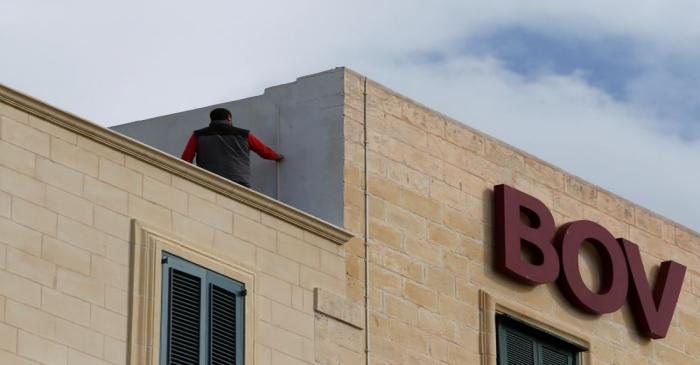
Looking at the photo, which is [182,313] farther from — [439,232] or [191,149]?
[439,232]

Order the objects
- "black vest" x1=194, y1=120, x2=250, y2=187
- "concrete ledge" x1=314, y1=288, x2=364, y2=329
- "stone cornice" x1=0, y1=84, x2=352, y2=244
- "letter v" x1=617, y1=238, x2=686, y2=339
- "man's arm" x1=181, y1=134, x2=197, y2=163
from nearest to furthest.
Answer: "stone cornice" x1=0, y1=84, x2=352, y2=244 → "concrete ledge" x1=314, y1=288, x2=364, y2=329 → "black vest" x1=194, y1=120, x2=250, y2=187 → "man's arm" x1=181, y1=134, x2=197, y2=163 → "letter v" x1=617, y1=238, x2=686, y2=339

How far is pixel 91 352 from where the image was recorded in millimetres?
24984

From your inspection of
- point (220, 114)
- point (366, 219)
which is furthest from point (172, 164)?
point (366, 219)

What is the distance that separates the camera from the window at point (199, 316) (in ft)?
84.9

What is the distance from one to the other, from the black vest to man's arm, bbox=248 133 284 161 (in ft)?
0.23

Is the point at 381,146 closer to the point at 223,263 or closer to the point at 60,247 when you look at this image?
the point at 223,263

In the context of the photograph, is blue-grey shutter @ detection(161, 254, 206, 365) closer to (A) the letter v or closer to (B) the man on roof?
(B) the man on roof

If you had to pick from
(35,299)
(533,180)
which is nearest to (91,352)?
(35,299)

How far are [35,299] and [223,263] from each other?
107 inches

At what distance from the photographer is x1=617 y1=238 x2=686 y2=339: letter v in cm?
3222

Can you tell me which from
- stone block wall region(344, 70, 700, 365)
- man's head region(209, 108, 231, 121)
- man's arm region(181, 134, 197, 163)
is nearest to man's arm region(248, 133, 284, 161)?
man's head region(209, 108, 231, 121)

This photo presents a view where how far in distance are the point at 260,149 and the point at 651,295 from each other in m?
6.16

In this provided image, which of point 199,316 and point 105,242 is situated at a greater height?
point 105,242

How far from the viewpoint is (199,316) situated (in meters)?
26.2
